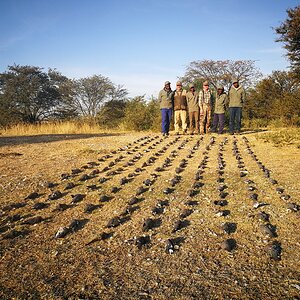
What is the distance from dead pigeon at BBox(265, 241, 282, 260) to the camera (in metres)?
2.60

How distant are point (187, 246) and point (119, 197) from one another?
168 centimetres

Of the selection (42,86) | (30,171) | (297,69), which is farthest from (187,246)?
(42,86)

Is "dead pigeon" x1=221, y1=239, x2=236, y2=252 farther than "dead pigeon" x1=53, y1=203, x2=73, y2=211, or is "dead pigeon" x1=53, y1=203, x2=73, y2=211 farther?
"dead pigeon" x1=53, y1=203, x2=73, y2=211

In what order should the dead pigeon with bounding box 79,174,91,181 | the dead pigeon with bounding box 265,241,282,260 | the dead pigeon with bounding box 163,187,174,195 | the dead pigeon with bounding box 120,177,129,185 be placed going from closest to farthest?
the dead pigeon with bounding box 265,241,282,260 < the dead pigeon with bounding box 163,187,174,195 < the dead pigeon with bounding box 120,177,129,185 < the dead pigeon with bounding box 79,174,91,181

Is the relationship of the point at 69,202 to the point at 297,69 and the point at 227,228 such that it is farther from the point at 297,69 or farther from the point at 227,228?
the point at 297,69

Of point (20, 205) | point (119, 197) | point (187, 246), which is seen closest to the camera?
point (187, 246)

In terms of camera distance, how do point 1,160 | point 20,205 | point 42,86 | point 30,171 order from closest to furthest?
1. point 20,205
2. point 30,171
3. point 1,160
4. point 42,86

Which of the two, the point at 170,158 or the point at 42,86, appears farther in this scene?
the point at 42,86

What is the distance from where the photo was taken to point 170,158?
717 centimetres

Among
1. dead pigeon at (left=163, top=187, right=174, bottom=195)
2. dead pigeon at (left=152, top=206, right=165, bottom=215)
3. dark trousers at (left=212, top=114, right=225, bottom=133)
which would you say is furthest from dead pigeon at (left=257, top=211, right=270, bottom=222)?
dark trousers at (left=212, top=114, right=225, bottom=133)

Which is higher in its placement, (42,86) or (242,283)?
(42,86)

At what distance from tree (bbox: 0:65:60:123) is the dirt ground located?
19180mm

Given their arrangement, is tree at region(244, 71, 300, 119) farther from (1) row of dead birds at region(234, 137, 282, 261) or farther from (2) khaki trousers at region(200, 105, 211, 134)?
(1) row of dead birds at region(234, 137, 282, 261)

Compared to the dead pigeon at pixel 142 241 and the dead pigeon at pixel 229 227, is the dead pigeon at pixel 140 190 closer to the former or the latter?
the dead pigeon at pixel 142 241
